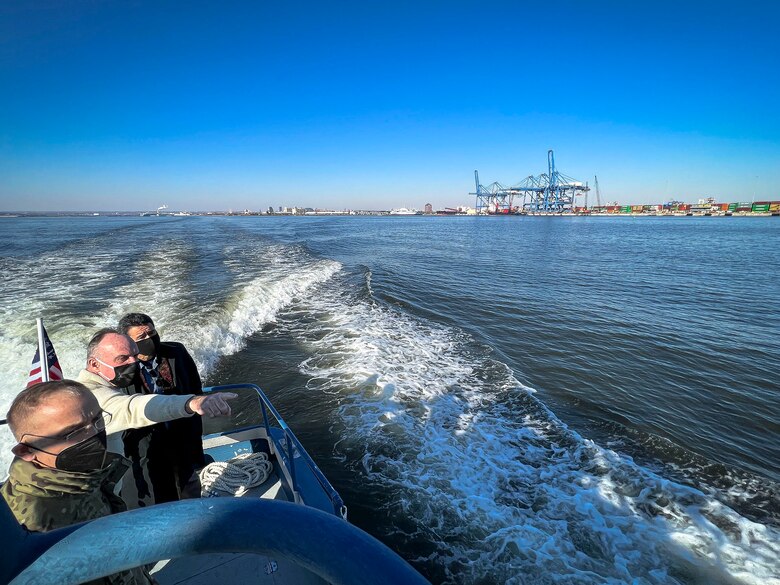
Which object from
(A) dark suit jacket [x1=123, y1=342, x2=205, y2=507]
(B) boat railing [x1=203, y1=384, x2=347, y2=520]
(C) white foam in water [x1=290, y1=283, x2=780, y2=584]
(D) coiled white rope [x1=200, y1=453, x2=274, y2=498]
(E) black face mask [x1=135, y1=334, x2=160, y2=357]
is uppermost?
(E) black face mask [x1=135, y1=334, x2=160, y2=357]

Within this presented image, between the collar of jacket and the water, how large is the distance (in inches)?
126

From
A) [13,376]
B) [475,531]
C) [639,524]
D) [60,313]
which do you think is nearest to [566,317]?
[639,524]

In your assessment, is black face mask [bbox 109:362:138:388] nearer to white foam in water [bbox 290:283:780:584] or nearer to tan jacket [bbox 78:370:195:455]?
tan jacket [bbox 78:370:195:455]

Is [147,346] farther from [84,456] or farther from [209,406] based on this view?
[84,456]

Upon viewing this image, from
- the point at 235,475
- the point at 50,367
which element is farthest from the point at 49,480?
the point at 235,475

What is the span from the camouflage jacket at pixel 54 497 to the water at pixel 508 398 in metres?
3.10

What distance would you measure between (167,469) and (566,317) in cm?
1154

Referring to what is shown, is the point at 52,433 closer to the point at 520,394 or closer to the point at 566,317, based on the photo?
the point at 520,394

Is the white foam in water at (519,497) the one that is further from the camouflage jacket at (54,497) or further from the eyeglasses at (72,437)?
the eyeglasses at (72,437)

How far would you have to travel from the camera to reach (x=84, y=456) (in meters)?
1.54

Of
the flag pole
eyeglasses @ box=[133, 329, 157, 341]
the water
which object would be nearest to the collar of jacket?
eyeglasses @ box=[133, 329, 157, 341]

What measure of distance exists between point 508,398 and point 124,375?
240 inches

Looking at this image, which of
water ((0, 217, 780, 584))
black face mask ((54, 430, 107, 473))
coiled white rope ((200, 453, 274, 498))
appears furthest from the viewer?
water ((0, 217, 780, 584))

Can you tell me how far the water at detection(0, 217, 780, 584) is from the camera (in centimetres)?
388
